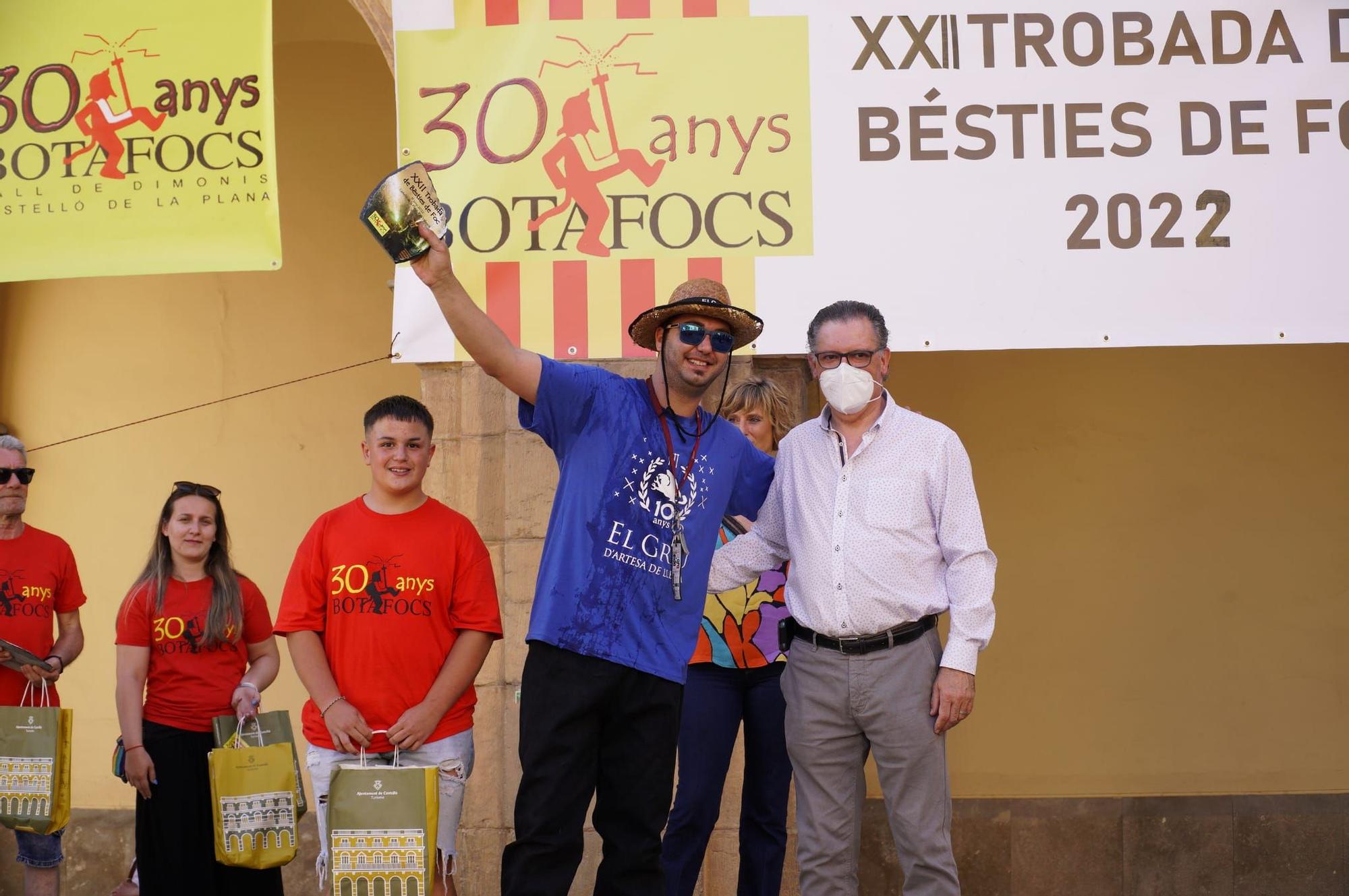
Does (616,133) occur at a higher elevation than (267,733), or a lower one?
higher

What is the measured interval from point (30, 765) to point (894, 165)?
152 inches


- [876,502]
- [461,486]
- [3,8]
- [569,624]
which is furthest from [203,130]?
[876,502]

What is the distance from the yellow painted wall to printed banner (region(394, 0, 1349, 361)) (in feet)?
8.21

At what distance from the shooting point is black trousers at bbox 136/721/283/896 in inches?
195

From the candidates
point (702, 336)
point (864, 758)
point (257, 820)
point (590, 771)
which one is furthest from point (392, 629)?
point (864, 758)

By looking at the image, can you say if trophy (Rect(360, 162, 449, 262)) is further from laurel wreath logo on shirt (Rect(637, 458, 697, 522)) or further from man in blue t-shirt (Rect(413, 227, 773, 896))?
laurel wreath logo on shirt (Rect(637, 458, 697, 522))

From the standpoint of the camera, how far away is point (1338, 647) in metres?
6.43

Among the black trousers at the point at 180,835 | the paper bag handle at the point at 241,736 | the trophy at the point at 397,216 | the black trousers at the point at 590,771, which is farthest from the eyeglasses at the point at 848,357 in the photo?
the black trousers at the point at 180,835

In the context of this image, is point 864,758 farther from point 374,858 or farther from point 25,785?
point 25,785

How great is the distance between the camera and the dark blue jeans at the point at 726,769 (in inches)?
182

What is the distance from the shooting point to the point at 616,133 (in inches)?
185

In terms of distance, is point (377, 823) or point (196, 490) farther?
point (196, 490)

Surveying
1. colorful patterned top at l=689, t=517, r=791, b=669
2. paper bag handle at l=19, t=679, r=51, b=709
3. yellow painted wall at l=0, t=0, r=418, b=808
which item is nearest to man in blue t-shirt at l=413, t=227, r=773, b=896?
colorful patterned top at l=689, t=517, r=791, b=669

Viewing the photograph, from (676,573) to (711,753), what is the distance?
3.62ft
